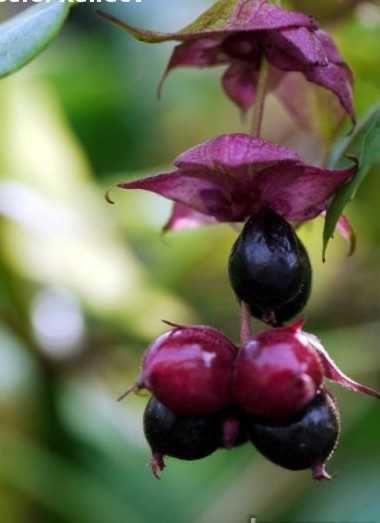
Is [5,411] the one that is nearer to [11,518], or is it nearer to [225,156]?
[11,518]

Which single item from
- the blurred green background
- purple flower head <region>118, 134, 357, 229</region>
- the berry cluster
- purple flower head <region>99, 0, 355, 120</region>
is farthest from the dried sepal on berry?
the blurred green background

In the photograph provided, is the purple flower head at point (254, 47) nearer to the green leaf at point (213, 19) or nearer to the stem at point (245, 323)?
the green leaf at point (213, 19)

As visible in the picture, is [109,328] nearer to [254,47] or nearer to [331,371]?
[254,47]

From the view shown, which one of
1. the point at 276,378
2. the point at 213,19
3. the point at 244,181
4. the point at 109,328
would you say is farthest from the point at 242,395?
the point at 109,328

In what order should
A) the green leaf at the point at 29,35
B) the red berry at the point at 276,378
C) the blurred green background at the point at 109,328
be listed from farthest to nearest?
1. the blurred green background at the point at 109,328
2. the green leaf at the point at 29,35
3. the red berry at the point at 276,378

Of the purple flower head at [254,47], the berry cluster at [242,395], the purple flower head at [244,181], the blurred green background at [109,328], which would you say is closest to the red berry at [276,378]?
the berry cluster at [242,395]
